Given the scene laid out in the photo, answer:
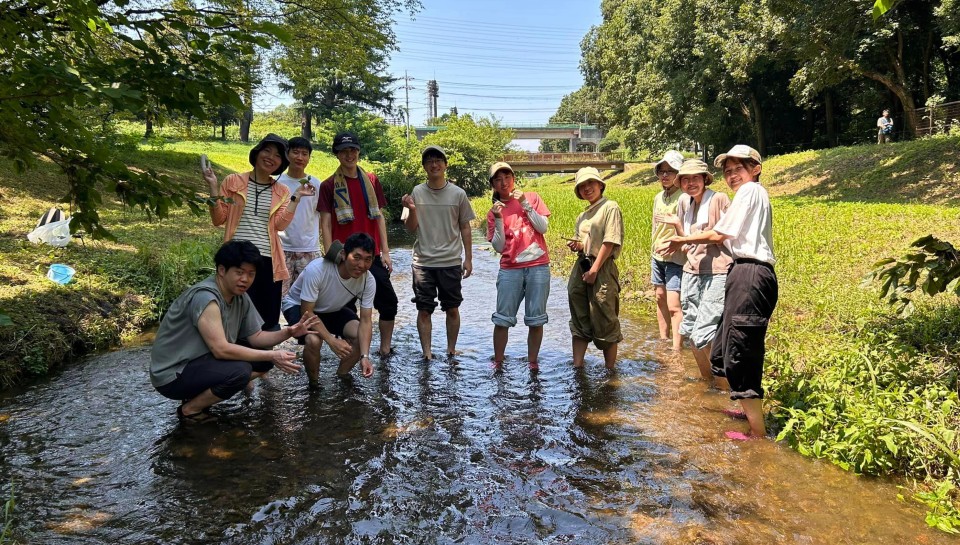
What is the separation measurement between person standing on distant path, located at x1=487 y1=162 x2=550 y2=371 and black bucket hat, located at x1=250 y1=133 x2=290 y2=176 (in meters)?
1.68

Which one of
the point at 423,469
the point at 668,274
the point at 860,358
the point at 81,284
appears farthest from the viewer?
the point at 81,284

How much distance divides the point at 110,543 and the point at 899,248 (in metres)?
8.93

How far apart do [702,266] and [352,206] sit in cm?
296

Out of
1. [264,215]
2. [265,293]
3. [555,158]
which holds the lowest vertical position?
[265,293]

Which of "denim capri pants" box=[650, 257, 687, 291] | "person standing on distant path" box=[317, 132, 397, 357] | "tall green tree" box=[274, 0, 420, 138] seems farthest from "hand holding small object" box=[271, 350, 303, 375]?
"tall green tree" box=[274, 0, 420, 138]

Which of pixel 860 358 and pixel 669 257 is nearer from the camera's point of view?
pixel 860 358

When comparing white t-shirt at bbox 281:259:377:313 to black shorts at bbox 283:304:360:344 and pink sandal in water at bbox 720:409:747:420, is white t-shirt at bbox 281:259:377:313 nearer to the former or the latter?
black shorts at bbox 283:304:360:344

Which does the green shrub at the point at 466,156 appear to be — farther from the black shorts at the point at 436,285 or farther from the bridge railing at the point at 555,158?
the black shorts at the point at 436,285

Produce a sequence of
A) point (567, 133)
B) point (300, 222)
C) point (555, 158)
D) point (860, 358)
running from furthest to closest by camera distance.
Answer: point (567, 133) < point (555, 158) < point (300, 222) < point (860, 358)

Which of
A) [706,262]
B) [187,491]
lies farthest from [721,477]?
[187,491]

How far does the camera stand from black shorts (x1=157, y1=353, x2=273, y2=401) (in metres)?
3.89

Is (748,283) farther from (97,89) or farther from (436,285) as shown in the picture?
(97,89)

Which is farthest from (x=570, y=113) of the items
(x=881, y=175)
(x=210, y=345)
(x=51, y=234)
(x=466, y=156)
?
(x=210, y=345)

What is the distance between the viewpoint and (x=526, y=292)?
5.38m
